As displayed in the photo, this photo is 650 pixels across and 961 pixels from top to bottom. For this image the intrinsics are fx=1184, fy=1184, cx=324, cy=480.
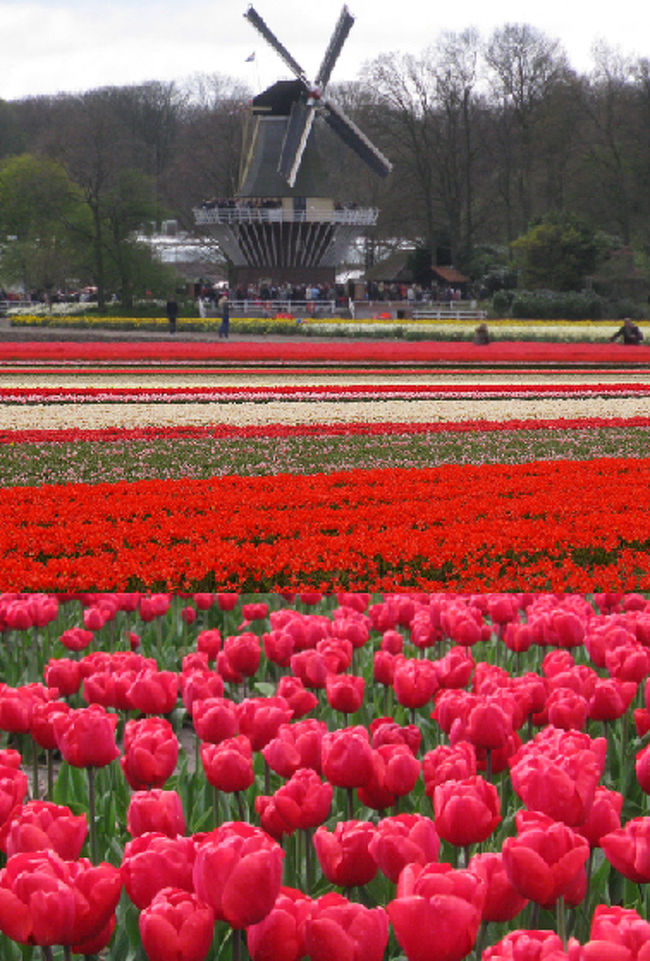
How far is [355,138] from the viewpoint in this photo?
52.3 m

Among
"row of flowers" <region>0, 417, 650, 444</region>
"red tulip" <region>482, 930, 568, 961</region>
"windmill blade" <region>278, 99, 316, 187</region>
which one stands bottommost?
"row of flowers" <region>0, 417, 650, 444</region>

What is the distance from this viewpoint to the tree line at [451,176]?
51594mm

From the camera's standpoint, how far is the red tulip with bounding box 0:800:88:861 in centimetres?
192

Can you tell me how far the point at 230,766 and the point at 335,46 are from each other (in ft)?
175

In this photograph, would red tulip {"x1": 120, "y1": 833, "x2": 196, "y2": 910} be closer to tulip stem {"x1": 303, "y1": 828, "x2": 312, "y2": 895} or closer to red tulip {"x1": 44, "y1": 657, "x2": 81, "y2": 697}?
tulip stem {"x1": 303, "y1": 828, "x2": 312, "y2": 895}

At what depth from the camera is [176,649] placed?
4.44 m

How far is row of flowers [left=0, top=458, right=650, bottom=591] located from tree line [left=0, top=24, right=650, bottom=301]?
42.4 metres

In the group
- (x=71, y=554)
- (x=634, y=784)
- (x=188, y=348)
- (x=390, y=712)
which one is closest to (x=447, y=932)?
(x=634, y=784)

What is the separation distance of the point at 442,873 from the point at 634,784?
5.03 ft

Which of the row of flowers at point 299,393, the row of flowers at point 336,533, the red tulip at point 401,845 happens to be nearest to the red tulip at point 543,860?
the red tulip at point 401,845

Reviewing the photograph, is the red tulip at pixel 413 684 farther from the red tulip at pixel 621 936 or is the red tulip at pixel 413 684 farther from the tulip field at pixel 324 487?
the tulip field at pixel 324 487

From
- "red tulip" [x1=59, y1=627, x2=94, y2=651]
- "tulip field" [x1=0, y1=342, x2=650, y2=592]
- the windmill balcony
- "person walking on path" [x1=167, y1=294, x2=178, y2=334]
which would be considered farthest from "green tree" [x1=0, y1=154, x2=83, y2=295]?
"red tulip" [x1=59, y1=627, x2=94, y2=651]

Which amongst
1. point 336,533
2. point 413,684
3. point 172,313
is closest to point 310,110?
point 172,313

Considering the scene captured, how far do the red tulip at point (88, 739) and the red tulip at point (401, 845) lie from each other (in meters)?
0.79
